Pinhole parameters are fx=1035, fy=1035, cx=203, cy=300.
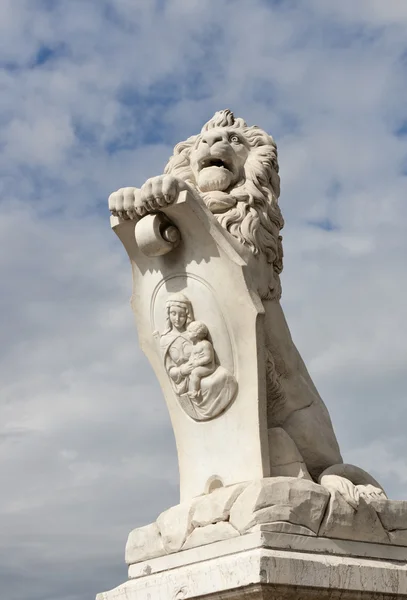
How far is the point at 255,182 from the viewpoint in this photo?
7.34 m

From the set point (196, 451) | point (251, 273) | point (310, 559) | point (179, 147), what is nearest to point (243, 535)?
point (310, 559)

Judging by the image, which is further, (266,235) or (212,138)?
(212,138)

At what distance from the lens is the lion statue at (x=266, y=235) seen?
697cm

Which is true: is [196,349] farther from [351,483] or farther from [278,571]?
[278,571]

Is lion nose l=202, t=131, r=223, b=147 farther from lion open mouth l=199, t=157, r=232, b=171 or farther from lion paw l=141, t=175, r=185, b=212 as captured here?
lion paw l=141, t=175, r=185, b=212

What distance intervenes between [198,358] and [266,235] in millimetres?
1006

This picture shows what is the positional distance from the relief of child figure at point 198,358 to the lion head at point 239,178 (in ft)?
1.73

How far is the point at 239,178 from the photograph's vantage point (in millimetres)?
Result: 7406

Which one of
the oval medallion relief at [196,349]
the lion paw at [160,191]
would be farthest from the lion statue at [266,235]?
the oval medallion relief at [196,349]

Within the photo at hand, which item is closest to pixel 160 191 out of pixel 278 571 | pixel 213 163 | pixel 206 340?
pixel 213 163

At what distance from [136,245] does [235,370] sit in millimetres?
1159

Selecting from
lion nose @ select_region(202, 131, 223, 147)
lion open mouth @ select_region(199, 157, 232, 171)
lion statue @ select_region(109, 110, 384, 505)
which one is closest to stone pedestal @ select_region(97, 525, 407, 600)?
lion statue @ select_region(109, 110, 384, 505)

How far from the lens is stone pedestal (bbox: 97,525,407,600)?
609 cm

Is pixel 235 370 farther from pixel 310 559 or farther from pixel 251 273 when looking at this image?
pixel 310 559
